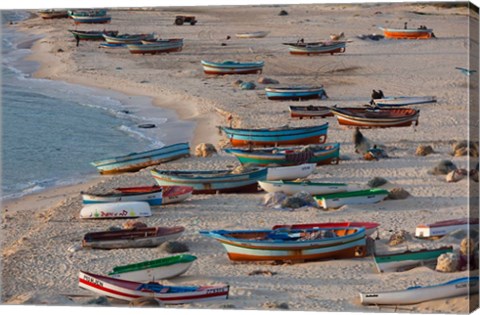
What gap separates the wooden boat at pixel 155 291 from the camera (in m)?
13.2

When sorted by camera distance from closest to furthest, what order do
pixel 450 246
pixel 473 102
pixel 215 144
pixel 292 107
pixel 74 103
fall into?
pixel 450 246 < pixel 473 102 < pixel 215 144 < pixel 292 107 < pixel 74 103


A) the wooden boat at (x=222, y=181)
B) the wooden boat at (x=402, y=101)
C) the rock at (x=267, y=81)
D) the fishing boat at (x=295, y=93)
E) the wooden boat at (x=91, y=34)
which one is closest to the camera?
the wooden boat at (x=222, y=181)

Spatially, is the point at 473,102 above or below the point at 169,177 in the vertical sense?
above

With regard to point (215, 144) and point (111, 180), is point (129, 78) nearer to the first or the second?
point (215, 144)

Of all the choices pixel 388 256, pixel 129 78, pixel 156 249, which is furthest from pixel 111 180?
pixel 129 78

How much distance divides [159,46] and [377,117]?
601 inches

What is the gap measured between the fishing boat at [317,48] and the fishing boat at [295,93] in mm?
6500

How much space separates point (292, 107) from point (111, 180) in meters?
6.06

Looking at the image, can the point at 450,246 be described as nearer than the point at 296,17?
Yes

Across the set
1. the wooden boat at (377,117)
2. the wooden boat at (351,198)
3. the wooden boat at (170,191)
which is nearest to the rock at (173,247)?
the wooden boat at (170,191)

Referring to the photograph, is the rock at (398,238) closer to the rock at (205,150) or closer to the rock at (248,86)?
the rock at (205,150)

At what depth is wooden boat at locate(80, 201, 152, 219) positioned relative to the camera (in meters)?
17.9

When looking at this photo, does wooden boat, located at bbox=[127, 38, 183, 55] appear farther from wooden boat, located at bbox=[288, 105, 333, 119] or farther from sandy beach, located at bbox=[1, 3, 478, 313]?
wooden boat, located at bbox=[288, 105, 333, 119]

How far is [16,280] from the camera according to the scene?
15.1 metres
